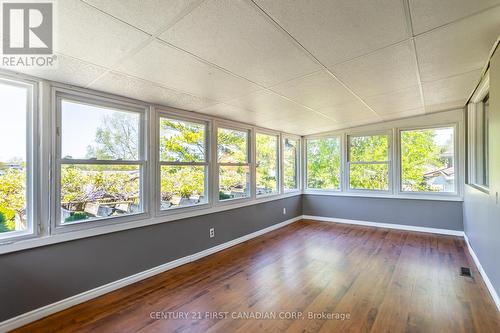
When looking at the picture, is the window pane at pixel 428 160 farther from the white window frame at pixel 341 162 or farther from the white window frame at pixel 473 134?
the white window frame at pixel 341 162

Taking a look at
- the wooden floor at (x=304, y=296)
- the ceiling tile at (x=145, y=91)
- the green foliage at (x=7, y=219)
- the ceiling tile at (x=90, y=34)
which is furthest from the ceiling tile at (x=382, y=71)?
the green foliage at (x=7, y=219)

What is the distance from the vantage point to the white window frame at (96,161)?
2279 mm

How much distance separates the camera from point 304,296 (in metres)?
2.47

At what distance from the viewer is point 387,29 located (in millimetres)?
1676

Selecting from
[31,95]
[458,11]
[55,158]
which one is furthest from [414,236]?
[31,95]

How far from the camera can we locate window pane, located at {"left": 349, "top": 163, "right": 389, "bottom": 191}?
521cm

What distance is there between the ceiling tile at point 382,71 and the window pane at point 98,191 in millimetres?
2551

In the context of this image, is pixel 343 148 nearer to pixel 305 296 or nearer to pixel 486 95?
pixel 486 95

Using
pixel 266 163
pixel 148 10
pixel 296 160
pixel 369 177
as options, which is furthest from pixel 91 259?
pixel 369 177

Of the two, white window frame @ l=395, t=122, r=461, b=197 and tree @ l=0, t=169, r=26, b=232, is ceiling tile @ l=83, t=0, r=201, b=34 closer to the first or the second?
tree @ l=0, t=169, r=26, b=232

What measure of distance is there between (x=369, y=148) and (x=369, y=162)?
1.02ft

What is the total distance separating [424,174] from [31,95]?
19.9 feet

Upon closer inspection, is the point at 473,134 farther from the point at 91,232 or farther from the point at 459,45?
the point at 91,232

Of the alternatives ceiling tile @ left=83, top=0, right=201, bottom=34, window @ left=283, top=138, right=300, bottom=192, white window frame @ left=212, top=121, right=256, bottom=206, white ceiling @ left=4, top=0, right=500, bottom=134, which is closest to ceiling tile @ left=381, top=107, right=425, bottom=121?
white ceiling @ left=4, top=0, right=500, bottom=134
